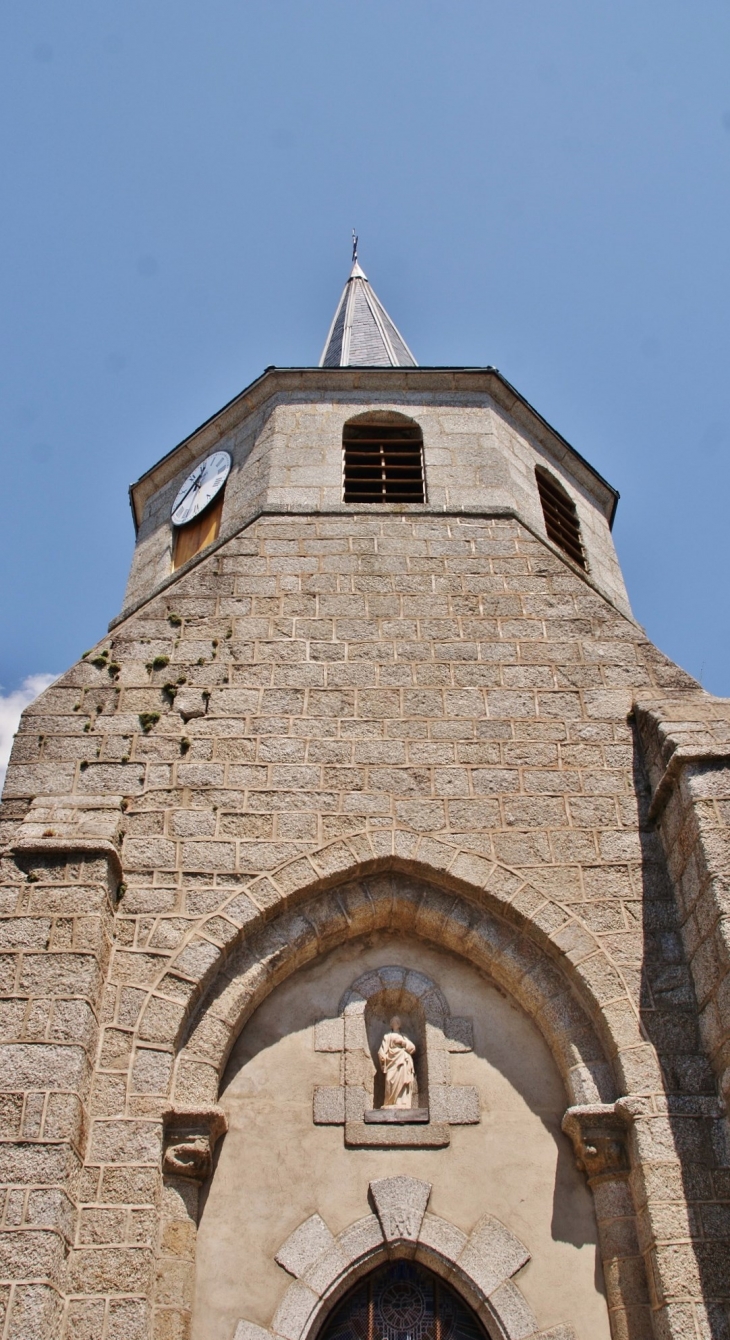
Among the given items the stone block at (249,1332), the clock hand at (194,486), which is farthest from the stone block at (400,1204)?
the clock hand at (194,486)

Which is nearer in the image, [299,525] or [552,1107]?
[552,1107]

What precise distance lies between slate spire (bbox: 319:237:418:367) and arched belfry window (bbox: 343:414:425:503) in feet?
8.53

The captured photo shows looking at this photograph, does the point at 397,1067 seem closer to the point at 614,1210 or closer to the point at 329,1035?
the point at 329,1035

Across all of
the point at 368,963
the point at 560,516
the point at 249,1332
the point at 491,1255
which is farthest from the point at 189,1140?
the point at 560,516

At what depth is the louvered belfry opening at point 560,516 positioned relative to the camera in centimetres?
906

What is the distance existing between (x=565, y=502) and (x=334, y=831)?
15.5ft

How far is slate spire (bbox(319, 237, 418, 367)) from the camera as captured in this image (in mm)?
12492

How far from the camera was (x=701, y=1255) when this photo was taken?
4656mm

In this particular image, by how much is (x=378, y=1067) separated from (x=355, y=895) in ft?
2.90

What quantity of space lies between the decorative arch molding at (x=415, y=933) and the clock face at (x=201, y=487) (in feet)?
13.8

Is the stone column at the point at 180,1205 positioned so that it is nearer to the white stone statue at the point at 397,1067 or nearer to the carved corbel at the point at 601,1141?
the white stone statue at the point at 397,1067

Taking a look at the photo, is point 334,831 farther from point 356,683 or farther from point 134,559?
point 134,559

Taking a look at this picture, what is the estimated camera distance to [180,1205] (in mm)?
4945

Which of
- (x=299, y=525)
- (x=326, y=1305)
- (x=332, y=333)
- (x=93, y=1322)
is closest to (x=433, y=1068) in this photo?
(x=326, y=1305)
